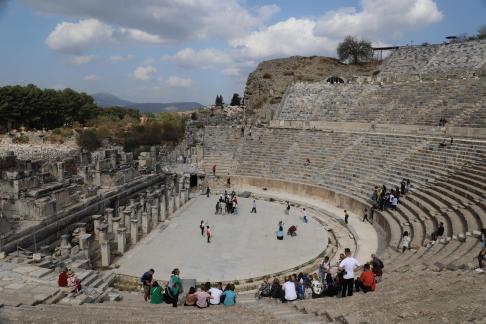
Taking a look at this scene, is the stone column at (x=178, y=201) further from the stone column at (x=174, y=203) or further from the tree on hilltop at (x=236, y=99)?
the tree on hilltop at (x=236, y=99)

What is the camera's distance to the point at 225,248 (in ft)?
54.2

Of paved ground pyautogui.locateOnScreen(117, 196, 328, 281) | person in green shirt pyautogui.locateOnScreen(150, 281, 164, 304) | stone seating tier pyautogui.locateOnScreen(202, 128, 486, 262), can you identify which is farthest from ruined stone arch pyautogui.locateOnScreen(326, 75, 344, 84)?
person in green shirt pyautogui.locateOnScreen(150, 281, 164, 304)

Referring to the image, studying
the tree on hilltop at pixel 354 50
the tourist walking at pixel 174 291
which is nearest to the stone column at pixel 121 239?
the tourist walking at pixel 174 291

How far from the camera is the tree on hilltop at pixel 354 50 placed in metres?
55.8

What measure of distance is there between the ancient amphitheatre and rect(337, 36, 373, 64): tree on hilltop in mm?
12259

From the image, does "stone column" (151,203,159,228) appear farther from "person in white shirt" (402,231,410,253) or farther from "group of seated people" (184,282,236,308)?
"person in white shirt" (402,231,410,253)

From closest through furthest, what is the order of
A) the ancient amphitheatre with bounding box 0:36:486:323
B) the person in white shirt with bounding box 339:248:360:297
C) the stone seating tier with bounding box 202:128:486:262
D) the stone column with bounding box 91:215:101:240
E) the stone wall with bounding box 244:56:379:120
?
the ancient amphitheatre with bounding box 0:36:486:323, the person in white shirt with bounding box 339:248:360:297, the stone seating tier with bounding box 202:128:486:262, the stone column with bounding box 91:215:101:240, the stone wall with bounding box 244:56:379:120

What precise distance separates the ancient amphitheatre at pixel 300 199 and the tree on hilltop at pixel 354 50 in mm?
12259

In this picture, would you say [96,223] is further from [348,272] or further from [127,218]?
[348,272]

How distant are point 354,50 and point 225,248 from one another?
46783 millimetres

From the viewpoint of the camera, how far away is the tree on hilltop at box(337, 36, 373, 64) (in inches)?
2196

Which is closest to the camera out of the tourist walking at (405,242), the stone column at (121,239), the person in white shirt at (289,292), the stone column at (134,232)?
the person in white shirt at (289,292)

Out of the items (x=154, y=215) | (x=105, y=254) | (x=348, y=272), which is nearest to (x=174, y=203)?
(x=154, y=215)

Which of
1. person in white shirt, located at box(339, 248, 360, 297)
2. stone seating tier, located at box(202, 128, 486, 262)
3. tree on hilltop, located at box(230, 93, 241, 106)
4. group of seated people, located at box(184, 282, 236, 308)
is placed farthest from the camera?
tree on hilltop, located at box(230, 93, 241, 106)
